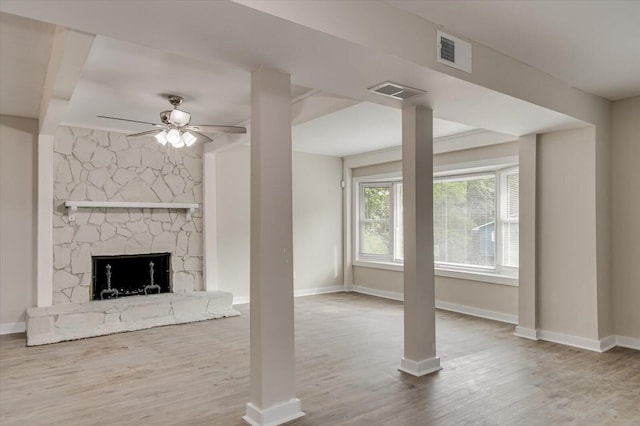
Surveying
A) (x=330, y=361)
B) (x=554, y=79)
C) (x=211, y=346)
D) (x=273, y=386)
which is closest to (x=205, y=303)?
(x=211, y=346)

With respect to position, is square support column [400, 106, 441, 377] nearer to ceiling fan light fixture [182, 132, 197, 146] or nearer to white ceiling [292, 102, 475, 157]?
white ceiling [292, 102, 475, 157]

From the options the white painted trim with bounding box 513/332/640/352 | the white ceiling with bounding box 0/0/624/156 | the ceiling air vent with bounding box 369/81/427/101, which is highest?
the white ceiling with bounding box 0/0/624/156

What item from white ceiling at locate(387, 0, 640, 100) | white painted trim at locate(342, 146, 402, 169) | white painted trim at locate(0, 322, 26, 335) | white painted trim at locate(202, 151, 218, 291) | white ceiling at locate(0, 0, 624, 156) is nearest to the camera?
white ceiling at locate(0, 0, 624, 156)

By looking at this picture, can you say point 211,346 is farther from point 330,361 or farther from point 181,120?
point 181,120

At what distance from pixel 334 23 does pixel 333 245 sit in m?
5.99

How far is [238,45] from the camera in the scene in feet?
7.73

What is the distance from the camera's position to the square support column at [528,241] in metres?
4.69

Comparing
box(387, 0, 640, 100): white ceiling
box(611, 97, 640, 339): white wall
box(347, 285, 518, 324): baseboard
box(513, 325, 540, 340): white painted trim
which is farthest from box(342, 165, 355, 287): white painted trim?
box(387, 0, 640, 100): white ceiling

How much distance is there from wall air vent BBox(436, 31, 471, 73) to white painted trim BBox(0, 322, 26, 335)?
219 inches

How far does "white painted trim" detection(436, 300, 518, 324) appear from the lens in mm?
5488

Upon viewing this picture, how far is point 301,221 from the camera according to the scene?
7590 millimetres

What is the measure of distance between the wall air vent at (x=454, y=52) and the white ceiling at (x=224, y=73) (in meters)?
0.10

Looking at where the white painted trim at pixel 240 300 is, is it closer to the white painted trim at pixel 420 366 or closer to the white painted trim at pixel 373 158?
the white painted trim at pixel 373 158

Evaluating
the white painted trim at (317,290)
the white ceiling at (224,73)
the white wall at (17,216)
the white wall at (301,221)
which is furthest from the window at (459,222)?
the white wall at (17,216)
